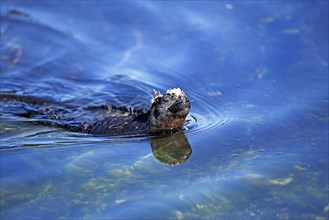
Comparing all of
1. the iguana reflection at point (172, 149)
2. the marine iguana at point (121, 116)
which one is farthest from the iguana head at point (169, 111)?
the iguana reflection at point (172, 149)

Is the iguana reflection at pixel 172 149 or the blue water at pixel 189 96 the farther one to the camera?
the iguana reflection at pixel 172 149

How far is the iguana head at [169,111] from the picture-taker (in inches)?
271

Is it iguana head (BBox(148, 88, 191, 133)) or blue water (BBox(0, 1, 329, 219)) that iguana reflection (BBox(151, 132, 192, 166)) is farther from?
iguana head (BBox(148, 88, 191, 133))

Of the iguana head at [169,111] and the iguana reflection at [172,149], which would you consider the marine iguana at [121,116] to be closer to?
the iguana head at [169,111]

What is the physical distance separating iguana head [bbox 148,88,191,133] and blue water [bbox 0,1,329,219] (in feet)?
0.63

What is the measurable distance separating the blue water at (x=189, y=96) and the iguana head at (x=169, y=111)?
19 cm

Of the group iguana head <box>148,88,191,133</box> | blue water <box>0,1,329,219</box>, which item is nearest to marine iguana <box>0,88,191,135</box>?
iguana head <box>148,88,191,133</box>

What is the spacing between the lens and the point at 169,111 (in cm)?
704

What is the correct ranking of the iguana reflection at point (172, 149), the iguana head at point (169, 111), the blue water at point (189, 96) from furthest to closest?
A: the iguana head at point (169, 111) < the iguana reflection at point (172, 149) < the blue water at point (189, 96)

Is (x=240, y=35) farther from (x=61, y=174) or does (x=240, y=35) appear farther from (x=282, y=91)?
(x=61, y=174)

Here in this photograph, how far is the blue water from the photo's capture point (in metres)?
5.64

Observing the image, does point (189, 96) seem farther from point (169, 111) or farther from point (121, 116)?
point (169, 111)

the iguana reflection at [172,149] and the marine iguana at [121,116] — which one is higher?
the marine iguana at [121,116]

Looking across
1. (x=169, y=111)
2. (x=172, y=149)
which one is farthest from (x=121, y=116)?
(x=172, y=149)
